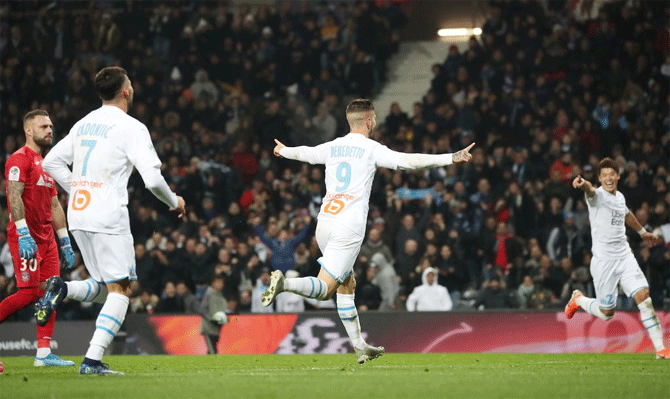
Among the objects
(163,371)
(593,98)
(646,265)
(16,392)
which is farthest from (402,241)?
(16,392)

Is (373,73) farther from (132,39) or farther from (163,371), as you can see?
(163,371)

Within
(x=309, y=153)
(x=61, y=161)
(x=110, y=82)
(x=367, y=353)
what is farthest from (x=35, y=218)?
(x=367, y=353)

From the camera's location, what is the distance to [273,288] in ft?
31.5

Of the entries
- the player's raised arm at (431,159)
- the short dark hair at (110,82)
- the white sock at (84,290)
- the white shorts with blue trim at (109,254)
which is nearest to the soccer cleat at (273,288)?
the white shorts with blue trim at (109,254)

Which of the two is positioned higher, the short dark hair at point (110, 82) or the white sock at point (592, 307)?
the short dark hair at point (110, 82)

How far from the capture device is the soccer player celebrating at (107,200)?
8867 mm

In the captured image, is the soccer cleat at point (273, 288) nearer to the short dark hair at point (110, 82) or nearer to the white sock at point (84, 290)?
the white sock at point (84, 290)

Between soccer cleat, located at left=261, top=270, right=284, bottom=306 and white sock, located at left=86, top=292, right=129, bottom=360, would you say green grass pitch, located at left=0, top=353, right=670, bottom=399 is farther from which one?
soccer cleat, located at left=261, top=270, right=284, bottom=306

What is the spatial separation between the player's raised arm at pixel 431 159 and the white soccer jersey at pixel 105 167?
2.47m

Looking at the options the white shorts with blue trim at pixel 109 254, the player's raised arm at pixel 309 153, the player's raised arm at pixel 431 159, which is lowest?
the white shorts with blue trim at pixel 109 254

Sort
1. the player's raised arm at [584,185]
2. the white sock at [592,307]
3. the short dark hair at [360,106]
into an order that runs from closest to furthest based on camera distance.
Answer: the short dark hair at [360,106], the player's raised arm at [584,185], the white sock at [592,307]

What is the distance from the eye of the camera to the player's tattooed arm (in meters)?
10.7

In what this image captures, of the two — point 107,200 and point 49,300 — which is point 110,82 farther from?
point 49,300

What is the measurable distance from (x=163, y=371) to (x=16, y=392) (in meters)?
2.56
